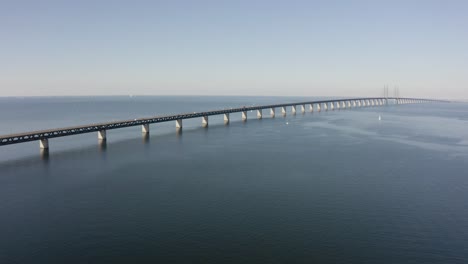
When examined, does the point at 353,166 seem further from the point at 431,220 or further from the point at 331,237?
the point at 331,237

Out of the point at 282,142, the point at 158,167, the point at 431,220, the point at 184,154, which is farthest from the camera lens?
the point at 282,142

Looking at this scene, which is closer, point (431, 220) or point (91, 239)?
point (91, 239)

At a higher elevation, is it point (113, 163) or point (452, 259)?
point (113, 163)

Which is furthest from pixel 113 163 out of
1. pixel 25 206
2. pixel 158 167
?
pixel 25 206

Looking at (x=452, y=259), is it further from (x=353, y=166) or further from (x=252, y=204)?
(x=353, y=166)

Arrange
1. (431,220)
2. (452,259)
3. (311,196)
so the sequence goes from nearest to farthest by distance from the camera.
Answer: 1. (452,259)
2. (431,220)
3. (311,196)

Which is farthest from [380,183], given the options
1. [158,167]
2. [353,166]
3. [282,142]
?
[282,142]
